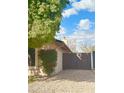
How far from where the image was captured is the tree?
22.2ft

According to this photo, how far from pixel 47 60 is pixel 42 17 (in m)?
4.00

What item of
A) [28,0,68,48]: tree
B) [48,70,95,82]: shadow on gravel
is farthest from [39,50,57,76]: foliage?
[28,0,68,48]: tree

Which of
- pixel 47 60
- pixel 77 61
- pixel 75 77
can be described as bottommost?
pixel 75 77

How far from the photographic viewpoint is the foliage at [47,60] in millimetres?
10625

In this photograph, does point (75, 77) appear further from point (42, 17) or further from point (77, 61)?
point (77, 61)

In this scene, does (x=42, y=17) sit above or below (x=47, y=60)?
above

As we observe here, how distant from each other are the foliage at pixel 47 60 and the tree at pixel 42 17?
11.6 feet

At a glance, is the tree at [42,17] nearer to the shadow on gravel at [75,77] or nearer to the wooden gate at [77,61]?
the shadow on gravel at [75,77]

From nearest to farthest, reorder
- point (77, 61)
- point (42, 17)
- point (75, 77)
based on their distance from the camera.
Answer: point (42, 17), point (75, 77), point (77, 61)

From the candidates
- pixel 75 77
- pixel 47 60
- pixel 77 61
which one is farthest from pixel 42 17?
pixel 77 61

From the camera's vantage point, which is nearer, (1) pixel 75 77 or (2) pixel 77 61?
(1) pixel 75 77

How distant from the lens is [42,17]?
6.89 m

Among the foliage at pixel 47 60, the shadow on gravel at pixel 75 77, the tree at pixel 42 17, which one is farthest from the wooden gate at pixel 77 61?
the tree at pixel 42 17

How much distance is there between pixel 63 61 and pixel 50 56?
6.32 m
